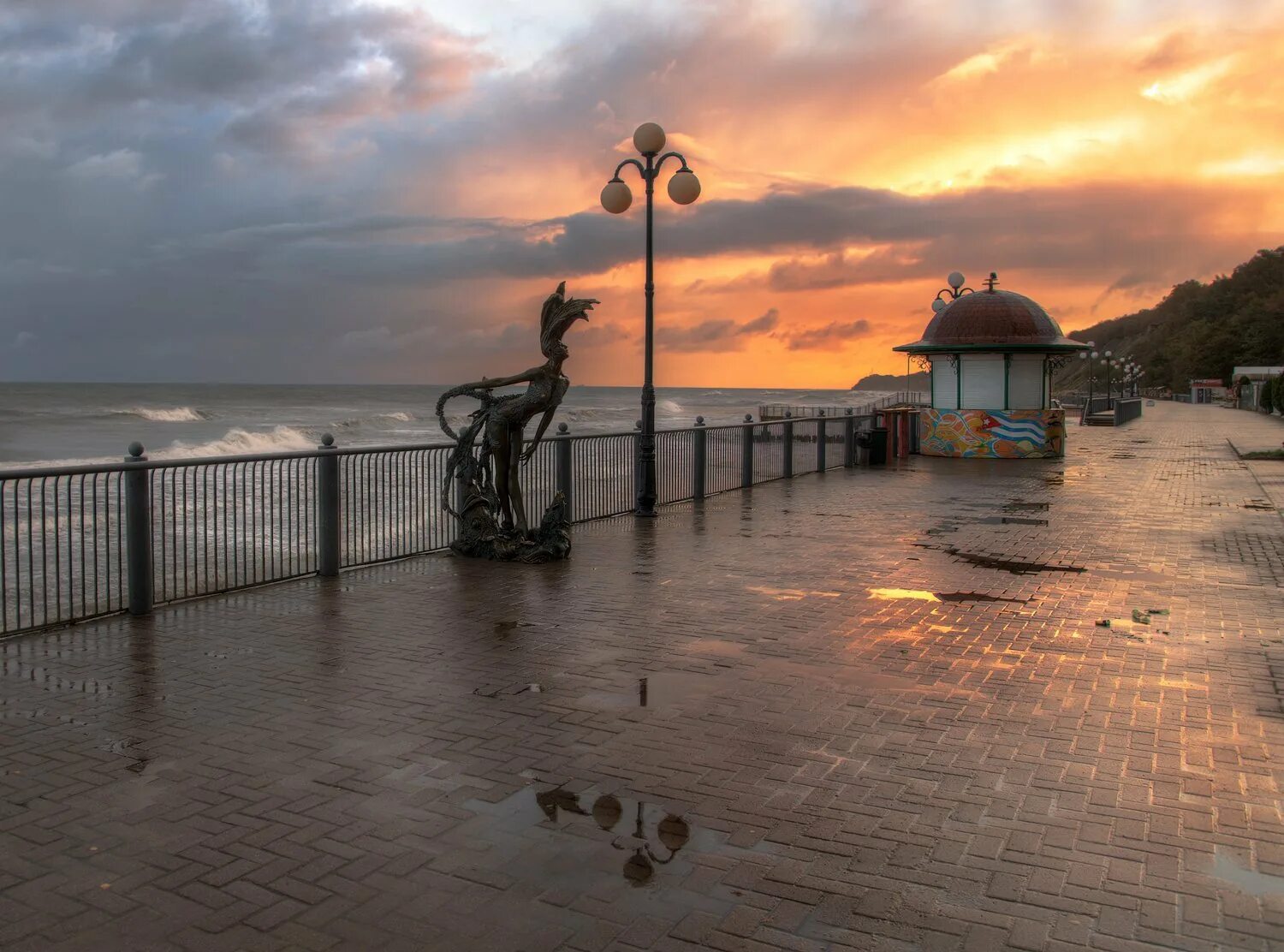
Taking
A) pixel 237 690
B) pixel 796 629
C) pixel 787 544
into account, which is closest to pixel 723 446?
pixel 787 544

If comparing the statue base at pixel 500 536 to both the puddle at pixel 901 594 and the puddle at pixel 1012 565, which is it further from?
the puddle at pixel 1012 565

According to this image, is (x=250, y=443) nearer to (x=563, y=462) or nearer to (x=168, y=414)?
(x=168, y=414)

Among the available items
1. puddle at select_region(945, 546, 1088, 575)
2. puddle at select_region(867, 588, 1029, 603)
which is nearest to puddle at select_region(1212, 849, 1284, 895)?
puddle at select_region(867, 588, 1029, 603)

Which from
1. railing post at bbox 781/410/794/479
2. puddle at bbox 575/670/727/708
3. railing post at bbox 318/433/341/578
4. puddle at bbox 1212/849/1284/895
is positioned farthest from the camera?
railing post at bbox 781/410/794/479

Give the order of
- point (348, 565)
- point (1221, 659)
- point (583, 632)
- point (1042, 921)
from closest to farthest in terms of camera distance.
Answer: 1. point (1042, 921)
2. point (1221, 659)
3. point (583, 632)
4. point (348, 565)

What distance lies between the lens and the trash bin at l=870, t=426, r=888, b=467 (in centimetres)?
2566

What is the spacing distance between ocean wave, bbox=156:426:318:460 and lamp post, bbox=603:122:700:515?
27.4m

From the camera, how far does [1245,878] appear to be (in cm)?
376

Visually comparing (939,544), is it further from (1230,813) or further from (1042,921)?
(1042,921)

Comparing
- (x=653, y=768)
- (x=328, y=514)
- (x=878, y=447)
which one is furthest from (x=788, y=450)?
(x=653, y=768)

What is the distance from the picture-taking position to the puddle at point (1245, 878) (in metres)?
3.68

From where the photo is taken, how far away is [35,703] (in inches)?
227

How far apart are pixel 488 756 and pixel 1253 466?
23.9 m

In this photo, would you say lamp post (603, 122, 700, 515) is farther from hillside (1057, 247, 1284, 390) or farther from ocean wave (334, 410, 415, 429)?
hillside (1057, 247, 1284, 390)
